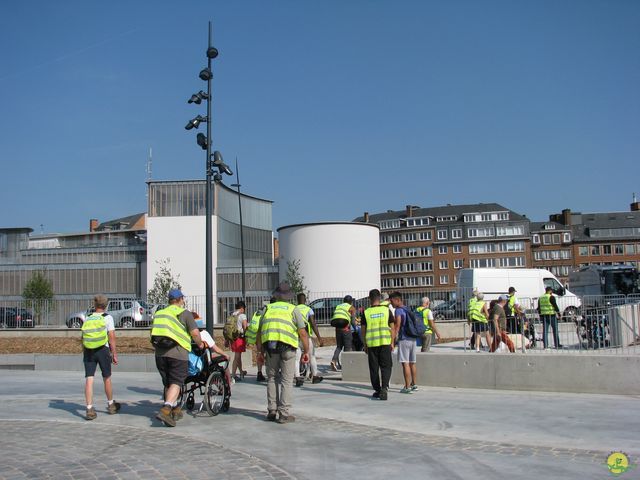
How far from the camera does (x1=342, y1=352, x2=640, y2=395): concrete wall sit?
37.1 feet

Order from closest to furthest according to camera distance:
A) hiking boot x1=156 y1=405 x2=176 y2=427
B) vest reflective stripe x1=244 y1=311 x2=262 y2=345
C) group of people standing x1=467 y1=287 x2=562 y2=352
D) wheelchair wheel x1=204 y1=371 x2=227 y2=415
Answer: hiking boot x1=156 y1=405 x2=176 y2=427 → wheelchair wheel x1=204 y1=371 x2=227 y2=415 → vest reflective stripe x1=244 y1=311 x2=262 y2=345 → group of people standing x1=467 y1=287 x2=562 y2=352

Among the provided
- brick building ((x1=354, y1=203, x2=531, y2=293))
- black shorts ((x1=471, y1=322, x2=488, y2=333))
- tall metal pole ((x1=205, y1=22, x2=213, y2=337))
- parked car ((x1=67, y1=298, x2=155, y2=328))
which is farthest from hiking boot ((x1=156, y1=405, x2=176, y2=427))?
brick building ((x1=354, y1=203, x2=531, y2=293))

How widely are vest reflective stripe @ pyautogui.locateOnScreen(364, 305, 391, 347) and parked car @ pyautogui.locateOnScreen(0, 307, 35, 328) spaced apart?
2438 cm

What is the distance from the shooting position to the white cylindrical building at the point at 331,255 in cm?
5459

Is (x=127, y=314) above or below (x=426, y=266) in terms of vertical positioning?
below

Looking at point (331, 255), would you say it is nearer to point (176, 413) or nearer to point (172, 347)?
point (176, 413)

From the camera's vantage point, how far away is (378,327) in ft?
37.4

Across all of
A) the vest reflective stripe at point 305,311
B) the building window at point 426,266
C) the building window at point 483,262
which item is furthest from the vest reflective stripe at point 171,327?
the building window at point 426,266

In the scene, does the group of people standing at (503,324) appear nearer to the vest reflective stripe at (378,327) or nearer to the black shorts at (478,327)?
the black shorts at (478,327)

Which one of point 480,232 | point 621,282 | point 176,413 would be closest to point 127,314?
point 176,413

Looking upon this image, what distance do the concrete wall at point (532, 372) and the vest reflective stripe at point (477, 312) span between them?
11.2ft

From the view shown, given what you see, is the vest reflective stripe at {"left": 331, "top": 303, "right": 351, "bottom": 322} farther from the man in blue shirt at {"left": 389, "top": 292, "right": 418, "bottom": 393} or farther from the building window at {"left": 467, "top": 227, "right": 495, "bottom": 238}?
the building window at {"left": 467, "top": 227, "right": 495, "bottom": 238}

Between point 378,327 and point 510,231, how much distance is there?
3986 inches

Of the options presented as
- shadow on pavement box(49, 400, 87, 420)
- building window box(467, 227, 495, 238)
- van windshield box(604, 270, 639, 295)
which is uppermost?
building window box(467, 227, 495, 238)
